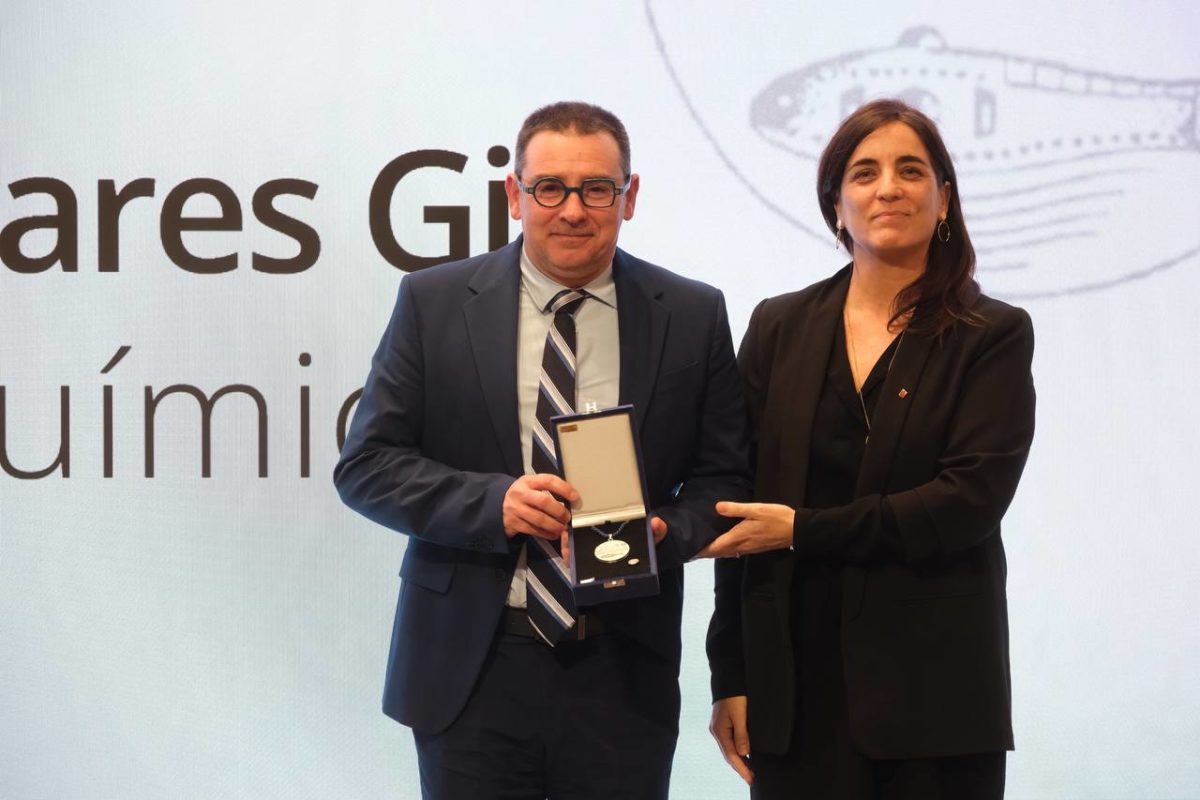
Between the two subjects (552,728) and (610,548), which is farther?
(552,728)

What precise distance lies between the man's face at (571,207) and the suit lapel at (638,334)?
0.29 ft

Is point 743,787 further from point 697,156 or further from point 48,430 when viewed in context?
point 48,430

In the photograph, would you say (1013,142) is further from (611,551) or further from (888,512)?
(611,551)

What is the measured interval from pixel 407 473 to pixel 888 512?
0.79m

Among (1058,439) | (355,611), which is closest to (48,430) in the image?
(355,611)

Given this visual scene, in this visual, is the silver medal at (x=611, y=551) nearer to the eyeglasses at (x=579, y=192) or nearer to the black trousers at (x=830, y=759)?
the black trousers at (x=830, y=759)

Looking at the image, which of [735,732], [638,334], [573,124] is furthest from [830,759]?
[573,124]

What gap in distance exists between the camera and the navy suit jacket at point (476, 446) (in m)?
2.12

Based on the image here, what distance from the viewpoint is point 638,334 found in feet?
7.27

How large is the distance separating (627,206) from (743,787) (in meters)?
1.86

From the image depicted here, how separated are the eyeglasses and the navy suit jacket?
0.15 meters

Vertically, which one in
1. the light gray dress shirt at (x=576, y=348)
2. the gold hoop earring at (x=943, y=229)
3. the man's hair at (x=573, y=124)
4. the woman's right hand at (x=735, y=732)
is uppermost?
the man's hair at (x=573, y=124)

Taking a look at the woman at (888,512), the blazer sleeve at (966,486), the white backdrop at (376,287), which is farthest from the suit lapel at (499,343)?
the white backdrop at (376,287)

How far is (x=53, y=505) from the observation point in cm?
338
